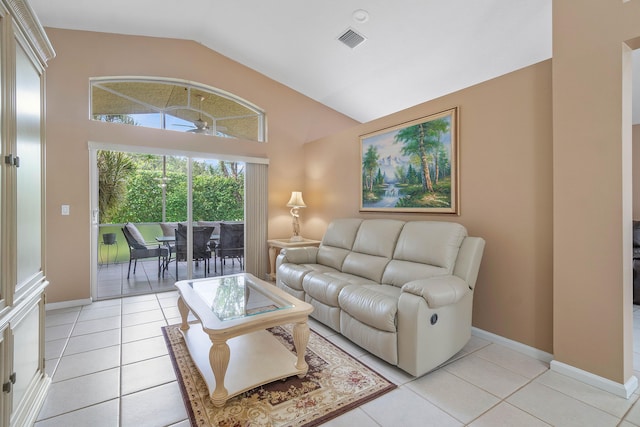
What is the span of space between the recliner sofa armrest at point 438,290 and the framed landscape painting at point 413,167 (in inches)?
36.7

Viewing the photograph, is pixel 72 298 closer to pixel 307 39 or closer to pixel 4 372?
pixel 4 372

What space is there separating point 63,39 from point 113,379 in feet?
12.7

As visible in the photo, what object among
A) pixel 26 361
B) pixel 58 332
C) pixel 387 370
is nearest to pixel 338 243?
pixel 387 370

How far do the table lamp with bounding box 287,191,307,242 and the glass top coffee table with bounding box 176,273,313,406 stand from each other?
2033mm

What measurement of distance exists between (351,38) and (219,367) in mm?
3600

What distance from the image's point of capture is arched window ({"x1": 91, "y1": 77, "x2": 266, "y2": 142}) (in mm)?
3824

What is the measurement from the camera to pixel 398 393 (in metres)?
1.89

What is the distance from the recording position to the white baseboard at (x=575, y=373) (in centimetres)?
185

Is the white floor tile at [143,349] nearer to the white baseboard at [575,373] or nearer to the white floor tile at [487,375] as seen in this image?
the white floor tile at [487,375]

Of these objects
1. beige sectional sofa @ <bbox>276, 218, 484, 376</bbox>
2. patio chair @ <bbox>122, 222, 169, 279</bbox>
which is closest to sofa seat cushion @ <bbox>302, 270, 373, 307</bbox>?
beige sectional sofa @ <bbox>276, 218, 484, 376</bbox>

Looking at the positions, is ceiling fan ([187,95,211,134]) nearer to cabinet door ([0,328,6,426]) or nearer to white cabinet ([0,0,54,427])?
white cabinet ([0,0,54,427])

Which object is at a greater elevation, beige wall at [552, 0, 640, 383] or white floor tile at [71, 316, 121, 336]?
→ beige wall at [552, 0, 640, 383]

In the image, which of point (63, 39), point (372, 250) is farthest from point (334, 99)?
point (63, 39)

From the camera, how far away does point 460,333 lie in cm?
233
